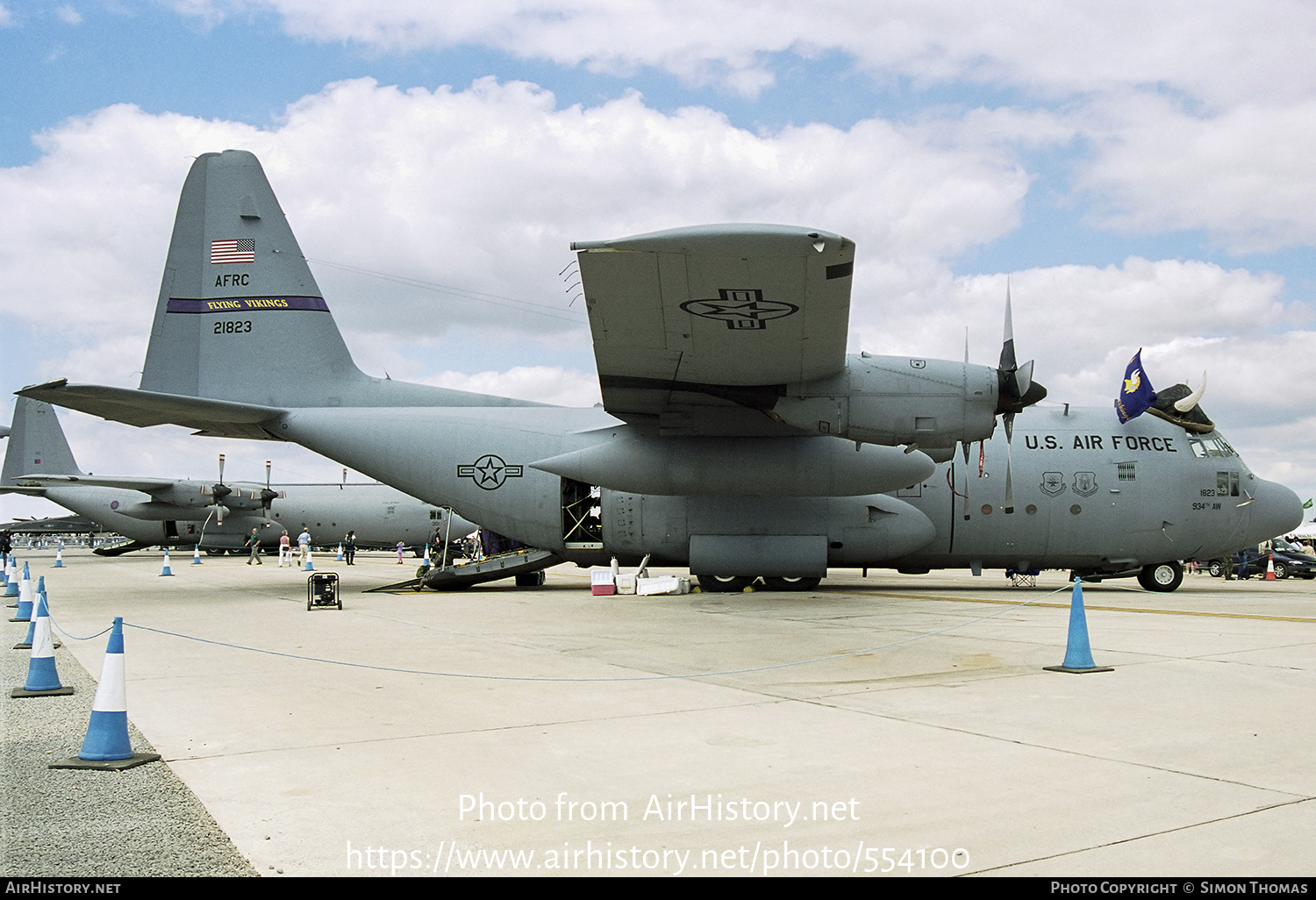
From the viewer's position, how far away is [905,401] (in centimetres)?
1314

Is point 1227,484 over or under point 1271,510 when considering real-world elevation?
over

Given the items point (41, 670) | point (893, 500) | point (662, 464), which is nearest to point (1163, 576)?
point (893, 500)

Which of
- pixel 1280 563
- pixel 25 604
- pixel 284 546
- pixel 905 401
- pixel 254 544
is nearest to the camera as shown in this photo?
pixel 905 401

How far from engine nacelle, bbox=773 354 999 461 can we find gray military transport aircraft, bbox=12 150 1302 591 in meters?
2.14

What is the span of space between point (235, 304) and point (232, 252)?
1008 millimetres

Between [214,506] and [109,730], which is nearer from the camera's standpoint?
[109,730]

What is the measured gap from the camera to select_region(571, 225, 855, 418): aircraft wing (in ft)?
30.7

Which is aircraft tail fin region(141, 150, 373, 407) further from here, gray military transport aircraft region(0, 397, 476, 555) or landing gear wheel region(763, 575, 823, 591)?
gray military transport aircraft region(0, 397, 476, 555)

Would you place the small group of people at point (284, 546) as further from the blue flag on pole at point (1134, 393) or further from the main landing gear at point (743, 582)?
the blue flag on pole at point (1134, 393)

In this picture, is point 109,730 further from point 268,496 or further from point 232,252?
point 268,496

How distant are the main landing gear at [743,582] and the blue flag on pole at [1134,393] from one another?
6.58 metres

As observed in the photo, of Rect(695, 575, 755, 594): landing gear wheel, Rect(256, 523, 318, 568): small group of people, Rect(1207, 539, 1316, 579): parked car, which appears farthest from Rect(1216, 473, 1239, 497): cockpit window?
Answer: Rect(256, 523, 318, 568): small group of people

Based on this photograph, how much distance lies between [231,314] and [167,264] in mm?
1682
